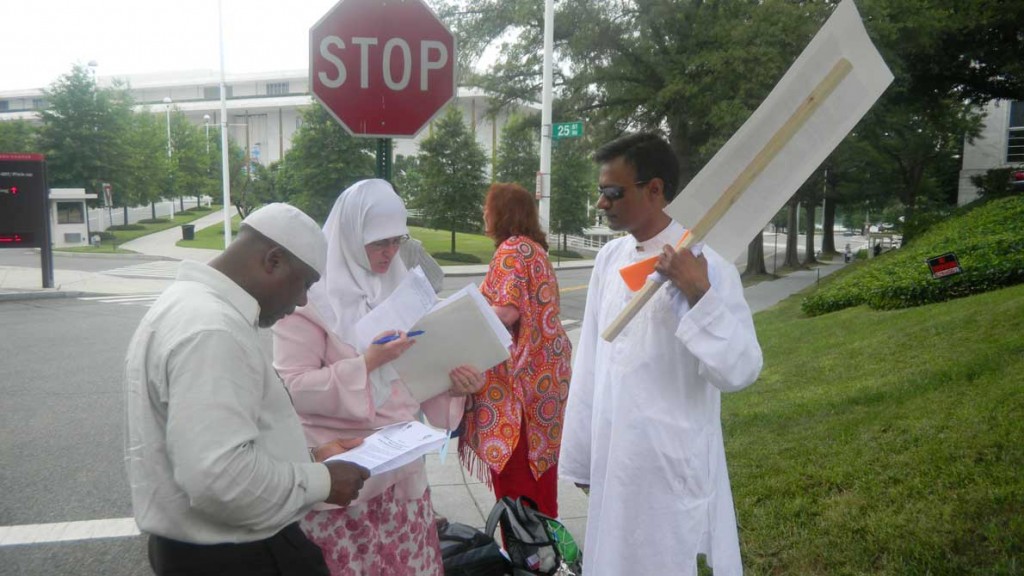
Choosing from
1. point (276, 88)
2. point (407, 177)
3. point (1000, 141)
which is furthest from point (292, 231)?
point (276, 88)

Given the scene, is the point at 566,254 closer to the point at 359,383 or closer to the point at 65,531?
the point at 65,531

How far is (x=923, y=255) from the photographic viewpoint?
1336 centimetres

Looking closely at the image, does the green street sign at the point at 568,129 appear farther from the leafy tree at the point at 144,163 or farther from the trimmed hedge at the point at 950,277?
the leafy tree at the point at 144,163

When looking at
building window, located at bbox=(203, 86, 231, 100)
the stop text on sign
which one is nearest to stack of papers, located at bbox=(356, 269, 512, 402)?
the stop text on sign

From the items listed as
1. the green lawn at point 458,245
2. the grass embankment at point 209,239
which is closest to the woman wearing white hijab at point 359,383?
the green lawn at point 458,245

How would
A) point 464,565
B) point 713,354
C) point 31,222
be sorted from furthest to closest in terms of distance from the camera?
point 31,222 → point 464,565 → point 713,354

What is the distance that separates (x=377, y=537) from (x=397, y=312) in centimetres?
77

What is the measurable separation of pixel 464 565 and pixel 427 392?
0.81m

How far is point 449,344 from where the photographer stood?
288cm

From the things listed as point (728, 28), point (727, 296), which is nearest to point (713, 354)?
point (727, 296)

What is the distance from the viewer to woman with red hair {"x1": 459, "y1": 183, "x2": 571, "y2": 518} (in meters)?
3.66

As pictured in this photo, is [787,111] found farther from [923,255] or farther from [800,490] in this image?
[923,255]

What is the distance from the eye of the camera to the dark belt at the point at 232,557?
1.76m

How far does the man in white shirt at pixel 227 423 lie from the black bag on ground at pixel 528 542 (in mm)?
1313
